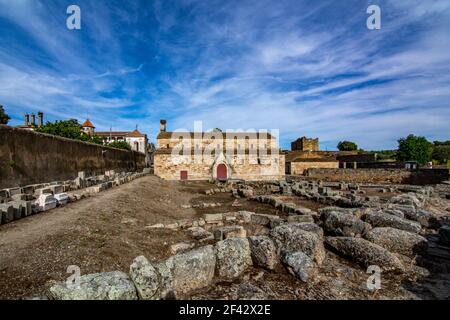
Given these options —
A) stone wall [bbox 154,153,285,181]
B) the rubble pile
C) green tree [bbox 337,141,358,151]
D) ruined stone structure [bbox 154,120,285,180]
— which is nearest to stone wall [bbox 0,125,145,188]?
the rubble pile

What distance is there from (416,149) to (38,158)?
61.4 metres

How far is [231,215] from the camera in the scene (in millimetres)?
9297

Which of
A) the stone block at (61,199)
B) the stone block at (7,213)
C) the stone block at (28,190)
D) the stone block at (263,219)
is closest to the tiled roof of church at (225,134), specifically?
the stone block at (28,190)

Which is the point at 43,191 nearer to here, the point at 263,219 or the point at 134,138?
the point at 263,219

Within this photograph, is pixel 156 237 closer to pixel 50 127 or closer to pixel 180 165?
pixel 180 165

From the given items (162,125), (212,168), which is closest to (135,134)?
(162,125)

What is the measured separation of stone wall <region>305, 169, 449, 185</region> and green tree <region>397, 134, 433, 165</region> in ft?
88.3

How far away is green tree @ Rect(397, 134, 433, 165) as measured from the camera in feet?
158

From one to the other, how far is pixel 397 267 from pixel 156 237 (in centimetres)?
569

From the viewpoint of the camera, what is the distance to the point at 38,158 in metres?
11.0

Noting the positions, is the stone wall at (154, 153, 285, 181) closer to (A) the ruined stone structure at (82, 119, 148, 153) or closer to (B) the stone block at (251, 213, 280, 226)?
(B) the stone block at (251, 213, 280, 226)

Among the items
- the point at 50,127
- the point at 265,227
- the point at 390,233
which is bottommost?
the point at 265,227

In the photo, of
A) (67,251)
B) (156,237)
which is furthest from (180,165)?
(67,251)

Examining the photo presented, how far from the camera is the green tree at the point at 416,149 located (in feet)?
158
